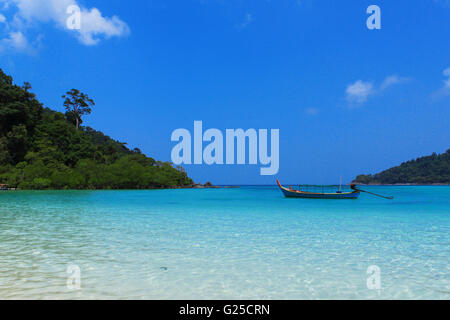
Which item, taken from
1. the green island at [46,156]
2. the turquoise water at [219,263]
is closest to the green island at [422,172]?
the green island at [46,156]

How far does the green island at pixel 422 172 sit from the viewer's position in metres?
134

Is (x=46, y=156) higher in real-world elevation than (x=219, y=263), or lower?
higher

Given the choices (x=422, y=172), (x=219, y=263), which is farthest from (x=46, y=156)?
(x=422, y=172)

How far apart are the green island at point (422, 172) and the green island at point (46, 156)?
407ft

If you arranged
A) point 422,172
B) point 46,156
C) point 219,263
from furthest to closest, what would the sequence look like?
point 422,172
point 46,156
point 219,263

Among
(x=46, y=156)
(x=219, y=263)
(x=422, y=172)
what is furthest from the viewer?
(x=422, y=172)

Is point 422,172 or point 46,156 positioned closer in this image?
point 46,156

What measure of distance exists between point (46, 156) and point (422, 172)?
145746mm

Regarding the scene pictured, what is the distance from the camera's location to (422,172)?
5507 inches

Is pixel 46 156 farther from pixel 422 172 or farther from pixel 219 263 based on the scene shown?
pixel 422 172

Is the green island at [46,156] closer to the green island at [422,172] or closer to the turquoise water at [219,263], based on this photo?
the turquoise water at [219,263]
